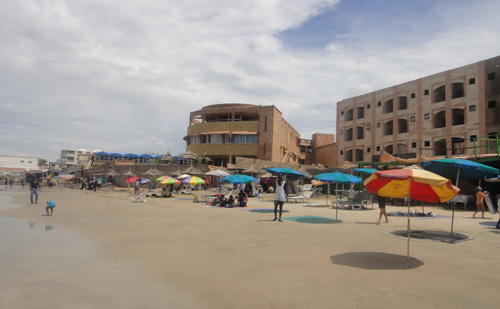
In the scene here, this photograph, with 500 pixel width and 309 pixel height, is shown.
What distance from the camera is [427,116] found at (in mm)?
35250

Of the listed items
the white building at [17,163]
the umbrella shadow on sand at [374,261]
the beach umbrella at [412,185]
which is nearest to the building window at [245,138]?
the beach umbrella at [412,185]

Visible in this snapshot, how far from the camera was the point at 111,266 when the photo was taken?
5.67 meters

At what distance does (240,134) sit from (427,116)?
22995 mm

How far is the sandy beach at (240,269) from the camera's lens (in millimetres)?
4156

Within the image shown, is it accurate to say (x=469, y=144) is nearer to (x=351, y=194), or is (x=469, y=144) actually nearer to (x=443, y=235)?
(x=351, y=194)

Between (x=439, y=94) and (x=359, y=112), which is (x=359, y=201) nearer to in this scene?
(x=439, y=94)

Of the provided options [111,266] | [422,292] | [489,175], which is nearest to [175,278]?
[111,266]

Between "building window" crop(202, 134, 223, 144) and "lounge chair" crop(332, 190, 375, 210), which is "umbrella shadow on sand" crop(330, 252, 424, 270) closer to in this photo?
"lounge chair" crop(332, 190, 375, 210)

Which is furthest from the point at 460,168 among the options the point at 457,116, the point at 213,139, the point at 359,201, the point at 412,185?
the point at 213,139

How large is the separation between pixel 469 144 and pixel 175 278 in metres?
35.1

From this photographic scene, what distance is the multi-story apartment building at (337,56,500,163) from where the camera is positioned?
1191 inches

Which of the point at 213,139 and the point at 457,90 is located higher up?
the point at 457,90

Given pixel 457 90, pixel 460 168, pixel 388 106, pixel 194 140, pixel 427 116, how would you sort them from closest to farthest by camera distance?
pixel 460 168 → pixel 457 90 → pixel 427 116 → pixel 388 106 → pixel 194 140

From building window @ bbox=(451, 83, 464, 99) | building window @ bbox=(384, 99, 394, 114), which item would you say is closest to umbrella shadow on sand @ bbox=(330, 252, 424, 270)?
building window @ bbox=(451, 83, 464, 99)
